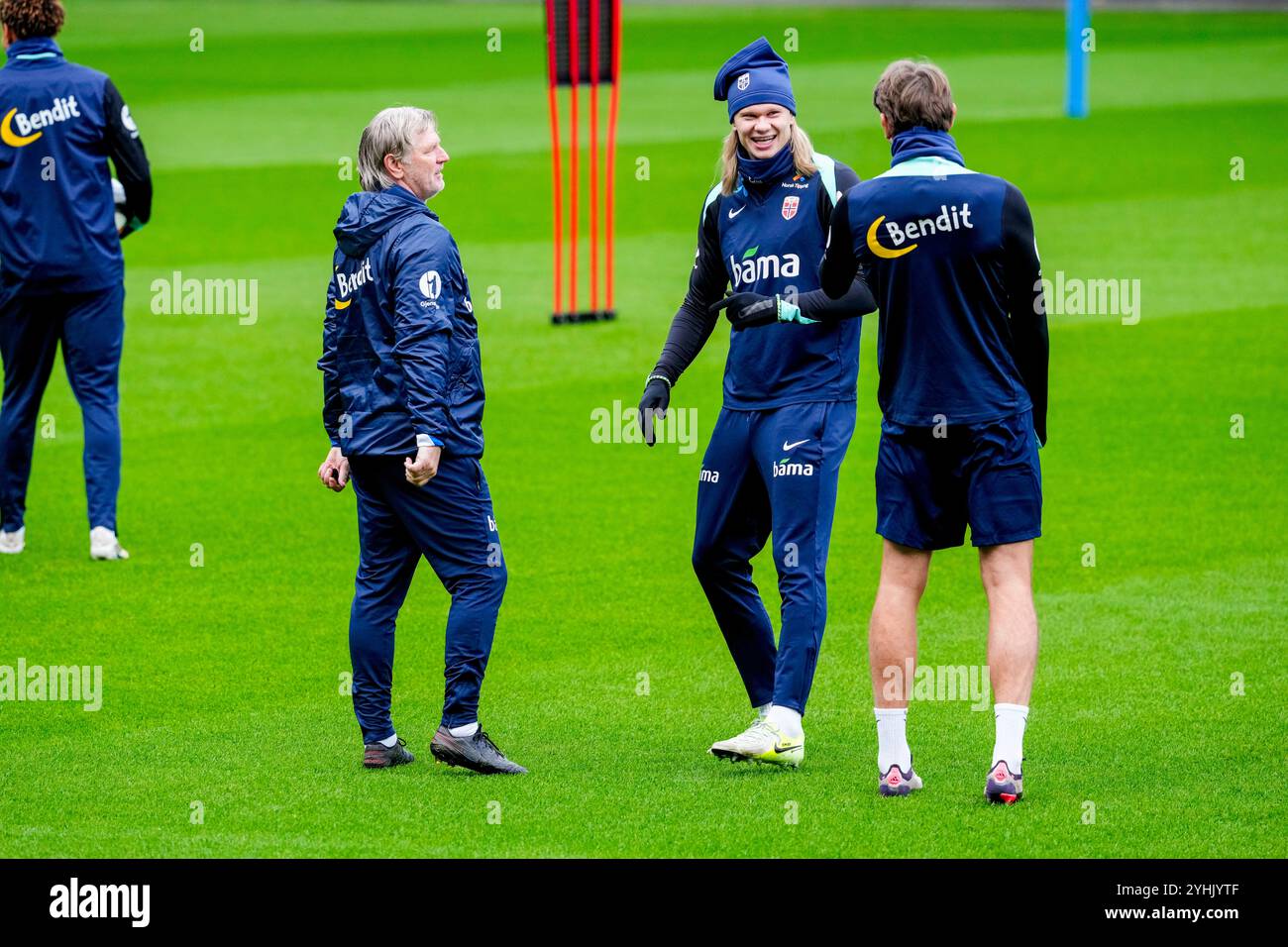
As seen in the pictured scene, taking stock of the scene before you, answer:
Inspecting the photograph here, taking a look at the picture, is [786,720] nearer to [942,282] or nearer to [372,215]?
[942,282]

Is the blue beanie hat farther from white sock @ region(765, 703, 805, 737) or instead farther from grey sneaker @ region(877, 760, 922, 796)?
grey sneaker @ region(877, 760, 922, 796)

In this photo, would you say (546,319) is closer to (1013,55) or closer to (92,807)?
(92,807)

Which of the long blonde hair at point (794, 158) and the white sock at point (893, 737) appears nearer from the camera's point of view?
the white sock at point (893, 737)

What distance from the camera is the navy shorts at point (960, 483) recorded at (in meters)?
5.89

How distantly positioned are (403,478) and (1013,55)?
32.8 m

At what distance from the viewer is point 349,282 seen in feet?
20.7

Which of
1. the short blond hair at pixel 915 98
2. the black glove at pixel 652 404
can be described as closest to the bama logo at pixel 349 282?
the black glove at pixel 652 404
